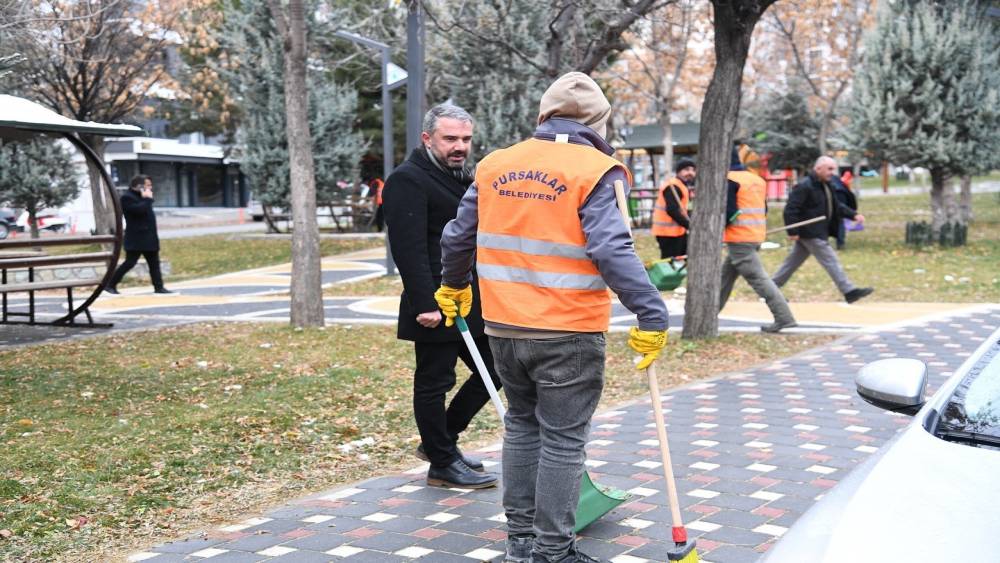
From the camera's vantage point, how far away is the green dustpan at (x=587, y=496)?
448 centimetres

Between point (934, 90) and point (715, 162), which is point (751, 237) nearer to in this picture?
point (715, 162)

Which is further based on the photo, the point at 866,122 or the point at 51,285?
the point at 866,122

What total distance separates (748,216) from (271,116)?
16773mm

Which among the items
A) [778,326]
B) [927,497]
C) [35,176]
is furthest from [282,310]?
[35,176]

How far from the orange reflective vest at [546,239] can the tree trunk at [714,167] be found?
6234mm

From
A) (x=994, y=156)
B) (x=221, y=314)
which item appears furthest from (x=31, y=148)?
(x=994, y=156)

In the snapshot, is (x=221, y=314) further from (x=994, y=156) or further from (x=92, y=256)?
(x=994, y=156)

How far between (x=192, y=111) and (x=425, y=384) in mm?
42598

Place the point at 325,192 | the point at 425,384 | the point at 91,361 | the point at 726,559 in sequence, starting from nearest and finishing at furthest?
the point at 726,559 < the point at 425,384 < the point at 91,361 < the point at 325,192

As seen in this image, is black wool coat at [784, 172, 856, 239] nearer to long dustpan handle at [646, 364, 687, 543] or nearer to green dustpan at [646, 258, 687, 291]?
green dustpan at [646, 258, 687, 291]

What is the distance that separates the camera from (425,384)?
5.30 m

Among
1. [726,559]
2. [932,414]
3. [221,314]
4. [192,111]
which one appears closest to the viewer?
[932,414]

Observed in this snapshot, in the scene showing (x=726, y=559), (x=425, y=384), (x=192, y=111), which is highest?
(x=192, y=111)

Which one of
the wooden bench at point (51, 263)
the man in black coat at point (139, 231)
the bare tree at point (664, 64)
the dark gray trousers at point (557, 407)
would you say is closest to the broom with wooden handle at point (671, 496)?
the dark gray trousers at point (557, 407)
